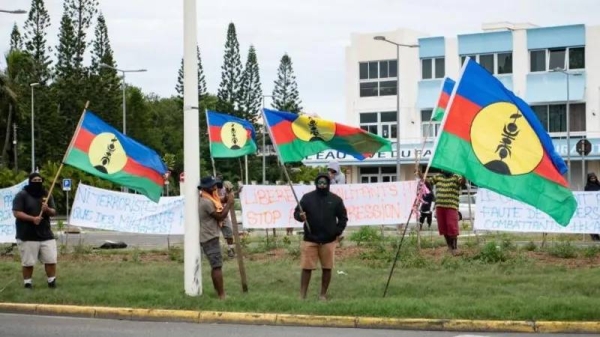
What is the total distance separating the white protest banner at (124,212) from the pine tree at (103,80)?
4207 centimetres

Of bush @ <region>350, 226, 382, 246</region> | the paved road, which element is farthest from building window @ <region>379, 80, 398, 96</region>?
the paved road

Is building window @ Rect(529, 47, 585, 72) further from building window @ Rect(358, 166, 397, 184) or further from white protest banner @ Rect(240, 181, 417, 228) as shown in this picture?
white protest banner @ Rect(240, 181, 417, 228)

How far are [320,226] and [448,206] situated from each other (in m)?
5.35

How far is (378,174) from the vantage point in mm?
66188

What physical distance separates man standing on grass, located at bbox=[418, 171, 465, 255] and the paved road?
640 centimetres

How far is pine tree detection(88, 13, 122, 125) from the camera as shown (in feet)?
203

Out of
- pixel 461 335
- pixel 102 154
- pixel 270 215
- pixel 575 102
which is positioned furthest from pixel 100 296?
pixel 575 102

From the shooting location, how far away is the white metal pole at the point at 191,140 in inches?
501

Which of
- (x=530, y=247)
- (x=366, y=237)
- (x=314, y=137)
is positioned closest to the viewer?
(x=314, y=137)

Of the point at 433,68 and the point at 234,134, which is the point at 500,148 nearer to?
the point at 234,134

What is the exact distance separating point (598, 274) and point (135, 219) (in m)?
9.83

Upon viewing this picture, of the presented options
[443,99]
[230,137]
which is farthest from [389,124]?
[443,99]

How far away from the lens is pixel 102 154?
15555mm

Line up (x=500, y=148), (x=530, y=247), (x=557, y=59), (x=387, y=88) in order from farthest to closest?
(x=387, y=88) → (x=557, y=59) → (x=530, y=247) → (x=500, y=148)
